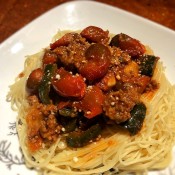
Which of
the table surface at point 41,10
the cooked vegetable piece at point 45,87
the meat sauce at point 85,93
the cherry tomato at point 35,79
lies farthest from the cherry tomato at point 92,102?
the table surface at point 41,10

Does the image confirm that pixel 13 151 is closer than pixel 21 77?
Yes

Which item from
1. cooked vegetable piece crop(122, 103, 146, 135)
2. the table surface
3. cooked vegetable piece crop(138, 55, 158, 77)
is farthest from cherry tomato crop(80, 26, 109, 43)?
the table surface

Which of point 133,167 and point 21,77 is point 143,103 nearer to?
point 133,167

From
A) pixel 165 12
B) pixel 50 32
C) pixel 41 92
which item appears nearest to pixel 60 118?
pixel 41 92

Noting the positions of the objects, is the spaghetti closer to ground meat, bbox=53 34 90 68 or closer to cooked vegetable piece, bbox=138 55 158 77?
ground meat, bbox=53 34 90 68

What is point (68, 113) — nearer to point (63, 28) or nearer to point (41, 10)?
point (63, 28)

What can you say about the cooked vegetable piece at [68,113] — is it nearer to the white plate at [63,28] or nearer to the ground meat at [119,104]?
the ground meat at [119,104]
